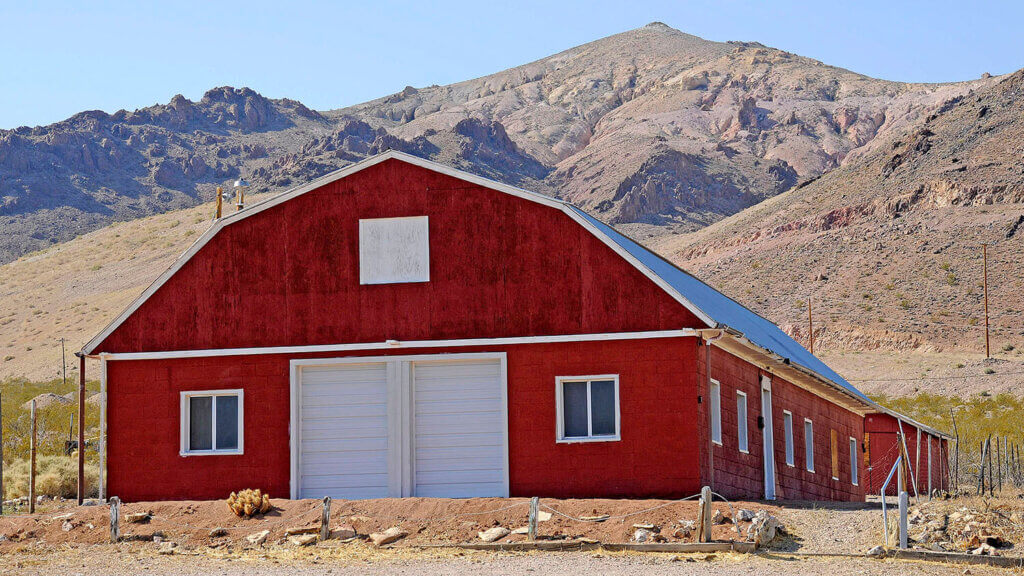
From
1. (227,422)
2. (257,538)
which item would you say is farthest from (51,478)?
(257,538)

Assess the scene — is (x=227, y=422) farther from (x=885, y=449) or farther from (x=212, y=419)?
(x=885, y=449)

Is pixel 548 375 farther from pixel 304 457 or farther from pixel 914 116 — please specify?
pixel 914 116

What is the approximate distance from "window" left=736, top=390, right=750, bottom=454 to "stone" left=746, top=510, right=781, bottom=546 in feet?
25.4

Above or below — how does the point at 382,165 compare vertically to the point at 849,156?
below

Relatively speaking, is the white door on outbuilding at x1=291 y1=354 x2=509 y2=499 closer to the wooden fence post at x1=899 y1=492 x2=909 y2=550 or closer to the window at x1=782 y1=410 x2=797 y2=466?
the wooden fence post at x1=899 y1=492 x2=909 y2=550

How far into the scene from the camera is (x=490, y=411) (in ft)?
77.9

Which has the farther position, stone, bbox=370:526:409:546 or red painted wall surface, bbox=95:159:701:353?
red painted wall surface, bbox=95:159:701:353

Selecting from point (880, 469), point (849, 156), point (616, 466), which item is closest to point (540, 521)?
point (616, 466)

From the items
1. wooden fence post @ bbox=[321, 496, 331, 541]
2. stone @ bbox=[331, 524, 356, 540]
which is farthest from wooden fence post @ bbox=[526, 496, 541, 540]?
wooden fence post @ bbox=[321, 496, 331, 541]

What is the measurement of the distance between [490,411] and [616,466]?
97.8 inches

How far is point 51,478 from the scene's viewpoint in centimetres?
3103

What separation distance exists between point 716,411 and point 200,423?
9.56 meters

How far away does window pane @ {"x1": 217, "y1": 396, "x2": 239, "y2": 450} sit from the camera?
80.0ft

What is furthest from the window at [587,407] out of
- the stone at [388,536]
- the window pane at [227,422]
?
the window pane at [227,422]
